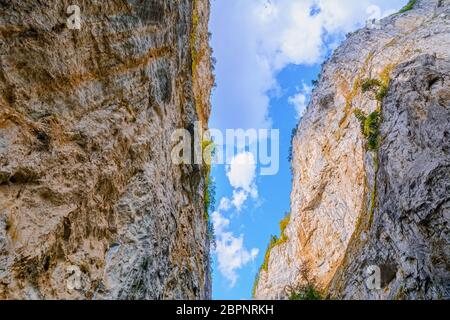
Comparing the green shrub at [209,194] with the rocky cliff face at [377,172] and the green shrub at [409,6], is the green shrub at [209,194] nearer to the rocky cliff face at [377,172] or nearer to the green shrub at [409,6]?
the rocky cliff face at [377,172]

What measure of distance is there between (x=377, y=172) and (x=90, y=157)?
1574 cm

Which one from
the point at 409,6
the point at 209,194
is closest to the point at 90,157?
the point at 209,194

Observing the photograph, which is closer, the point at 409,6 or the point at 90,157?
the point at 90,157

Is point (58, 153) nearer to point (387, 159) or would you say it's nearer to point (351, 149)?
point (387, 159)

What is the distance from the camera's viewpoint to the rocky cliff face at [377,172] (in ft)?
48.0

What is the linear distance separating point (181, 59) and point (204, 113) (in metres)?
6.47

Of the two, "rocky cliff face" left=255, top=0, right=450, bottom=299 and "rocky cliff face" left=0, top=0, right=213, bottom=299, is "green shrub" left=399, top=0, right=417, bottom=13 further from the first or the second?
"rocky cliff face" left=0, top=0, right=213, bottom=299

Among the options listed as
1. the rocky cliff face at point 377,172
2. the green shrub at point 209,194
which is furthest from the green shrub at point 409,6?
the green shrub at point 209,194

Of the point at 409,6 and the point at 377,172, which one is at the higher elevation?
the point at 409,6

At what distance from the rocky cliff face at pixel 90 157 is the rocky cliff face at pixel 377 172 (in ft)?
26.8

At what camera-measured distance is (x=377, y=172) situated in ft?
67.1

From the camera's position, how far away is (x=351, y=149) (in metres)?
26.2

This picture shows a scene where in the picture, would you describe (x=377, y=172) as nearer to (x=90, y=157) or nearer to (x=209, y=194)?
(x=209, y=194)

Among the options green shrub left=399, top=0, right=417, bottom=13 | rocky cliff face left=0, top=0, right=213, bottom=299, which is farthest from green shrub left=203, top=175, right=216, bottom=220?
green shrub left=399, top=0, right=417, bottom=13
